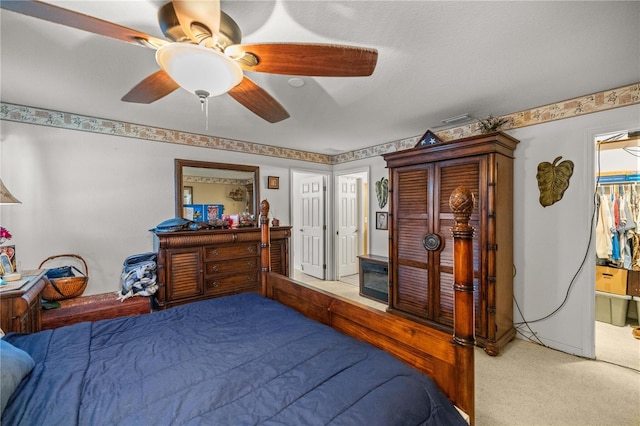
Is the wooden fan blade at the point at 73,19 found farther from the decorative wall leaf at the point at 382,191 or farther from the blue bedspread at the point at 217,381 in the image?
the decorative wall leaf at the point at 382,191

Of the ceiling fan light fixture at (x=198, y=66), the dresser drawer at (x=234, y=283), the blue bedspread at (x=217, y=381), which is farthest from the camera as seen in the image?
the dresser drawer at (x=234, y=283)

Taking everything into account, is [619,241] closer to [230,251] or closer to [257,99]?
[257,99]

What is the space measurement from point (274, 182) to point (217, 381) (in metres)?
3.48

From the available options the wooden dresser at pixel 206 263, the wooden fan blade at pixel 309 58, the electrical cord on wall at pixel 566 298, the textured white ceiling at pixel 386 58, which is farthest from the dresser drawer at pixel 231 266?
the electrical cord on wall at pixel 566 298

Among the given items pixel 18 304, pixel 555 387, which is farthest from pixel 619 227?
pixel 18 304

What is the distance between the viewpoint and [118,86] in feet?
7.24

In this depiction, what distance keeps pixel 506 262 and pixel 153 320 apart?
3184 mm

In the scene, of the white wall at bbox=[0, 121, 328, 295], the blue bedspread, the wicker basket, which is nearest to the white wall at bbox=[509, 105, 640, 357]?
the blue bedspread

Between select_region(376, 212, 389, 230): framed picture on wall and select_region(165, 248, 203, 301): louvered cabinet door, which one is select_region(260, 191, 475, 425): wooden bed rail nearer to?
select_region(165, 248, 203, 301): louvered cabinet door

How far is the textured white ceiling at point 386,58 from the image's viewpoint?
54.7 inches

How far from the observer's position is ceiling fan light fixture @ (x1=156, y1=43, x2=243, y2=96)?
1.12 metres

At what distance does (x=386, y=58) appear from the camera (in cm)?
181

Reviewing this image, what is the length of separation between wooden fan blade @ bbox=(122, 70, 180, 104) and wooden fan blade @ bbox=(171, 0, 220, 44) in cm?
49

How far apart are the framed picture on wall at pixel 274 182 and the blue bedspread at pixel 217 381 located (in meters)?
2.92
